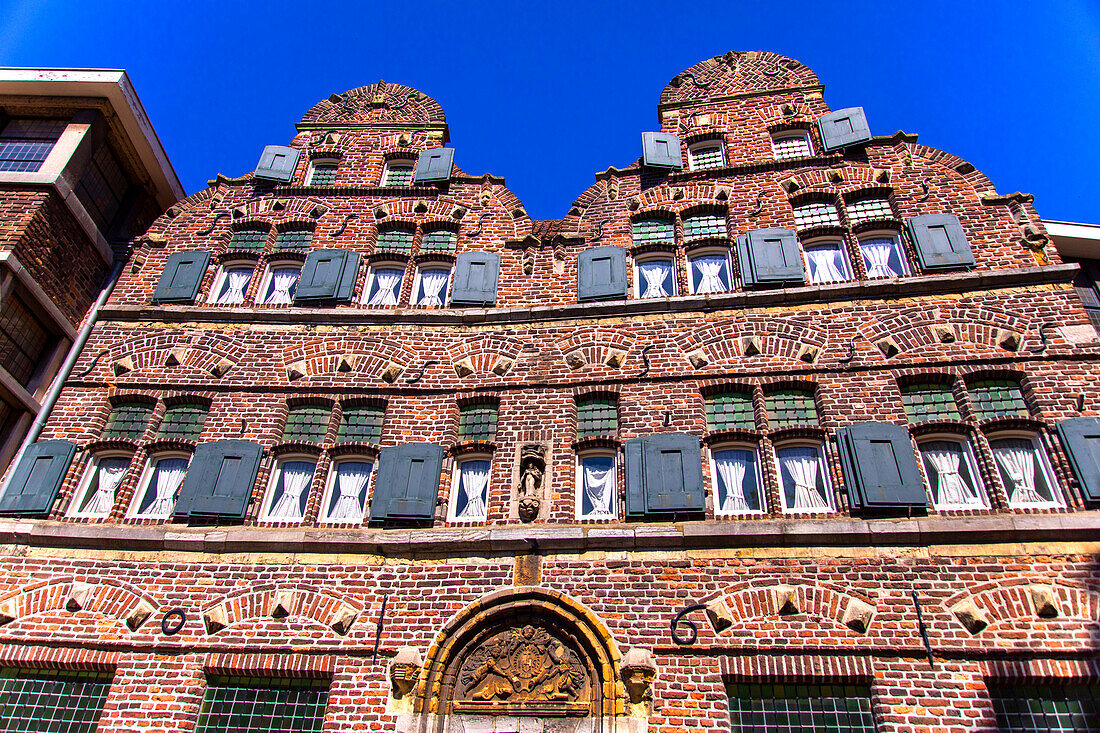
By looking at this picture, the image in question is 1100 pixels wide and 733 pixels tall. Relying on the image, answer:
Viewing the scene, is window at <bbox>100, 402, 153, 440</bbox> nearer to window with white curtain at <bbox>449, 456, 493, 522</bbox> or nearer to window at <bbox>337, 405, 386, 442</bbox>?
window at <bbox>337, 405, 386, 442</bbox>

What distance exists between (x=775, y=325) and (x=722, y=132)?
5601 millimetres

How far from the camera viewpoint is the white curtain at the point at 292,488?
36.8 feet

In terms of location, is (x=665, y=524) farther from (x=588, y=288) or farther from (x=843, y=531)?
(x=588, y=288)

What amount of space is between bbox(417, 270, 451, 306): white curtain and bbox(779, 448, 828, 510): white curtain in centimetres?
674

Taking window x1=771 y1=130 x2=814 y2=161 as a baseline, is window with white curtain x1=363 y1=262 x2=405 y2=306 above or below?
below

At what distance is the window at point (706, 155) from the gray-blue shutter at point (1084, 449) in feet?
26.9

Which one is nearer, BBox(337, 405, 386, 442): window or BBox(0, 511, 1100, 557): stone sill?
BBox(0, 511, 1100, 557): stone sill

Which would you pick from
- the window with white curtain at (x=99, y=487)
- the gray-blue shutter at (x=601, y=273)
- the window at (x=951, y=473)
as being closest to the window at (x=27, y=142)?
the window with white curtain at (x=99, y=487)

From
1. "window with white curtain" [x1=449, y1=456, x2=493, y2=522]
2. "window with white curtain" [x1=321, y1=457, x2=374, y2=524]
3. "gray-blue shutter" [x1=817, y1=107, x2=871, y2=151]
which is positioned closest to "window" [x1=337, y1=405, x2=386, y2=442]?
"window with white curtain" [x1=321, y1=457, x2=374, y2=524]

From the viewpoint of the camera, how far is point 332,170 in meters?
16.5

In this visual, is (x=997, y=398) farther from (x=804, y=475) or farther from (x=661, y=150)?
(x=661, y=150)

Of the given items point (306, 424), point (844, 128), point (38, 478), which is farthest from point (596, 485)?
point (844, 128)

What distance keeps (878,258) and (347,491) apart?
9971mm

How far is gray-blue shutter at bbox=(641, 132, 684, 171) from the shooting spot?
1525 centimetres
